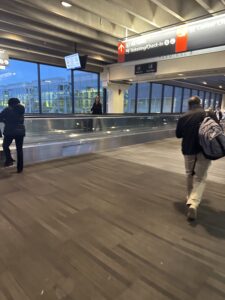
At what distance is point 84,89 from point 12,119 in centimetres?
922

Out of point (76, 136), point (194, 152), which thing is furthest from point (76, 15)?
point (194, 152)

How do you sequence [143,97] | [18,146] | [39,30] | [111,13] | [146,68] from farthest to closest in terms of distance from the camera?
[143,97] < [146,68] < [39,30] < [111,13] < [18,146]

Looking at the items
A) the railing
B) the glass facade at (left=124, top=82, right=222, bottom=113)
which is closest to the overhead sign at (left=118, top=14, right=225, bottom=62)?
the railing

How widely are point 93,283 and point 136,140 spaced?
24.2 ft

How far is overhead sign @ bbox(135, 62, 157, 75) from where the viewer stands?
10364 millimetres

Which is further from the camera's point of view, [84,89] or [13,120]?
[84,89]

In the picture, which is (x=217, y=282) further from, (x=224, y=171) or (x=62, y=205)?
(x=224, y=171)

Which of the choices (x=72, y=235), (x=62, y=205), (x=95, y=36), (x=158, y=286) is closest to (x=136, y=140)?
(x=95, y=36)

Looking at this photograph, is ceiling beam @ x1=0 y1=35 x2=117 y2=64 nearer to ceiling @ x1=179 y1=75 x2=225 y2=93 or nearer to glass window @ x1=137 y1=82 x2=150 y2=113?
glass window @ x1=137 y1=82 x2=150 y2=113

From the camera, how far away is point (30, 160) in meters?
5.54

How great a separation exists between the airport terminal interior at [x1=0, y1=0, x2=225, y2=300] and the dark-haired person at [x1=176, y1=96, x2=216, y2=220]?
8.1 inches

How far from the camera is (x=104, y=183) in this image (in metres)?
4.10

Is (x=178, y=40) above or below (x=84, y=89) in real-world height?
above

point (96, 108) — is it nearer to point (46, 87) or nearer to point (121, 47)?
point (46, 87)
